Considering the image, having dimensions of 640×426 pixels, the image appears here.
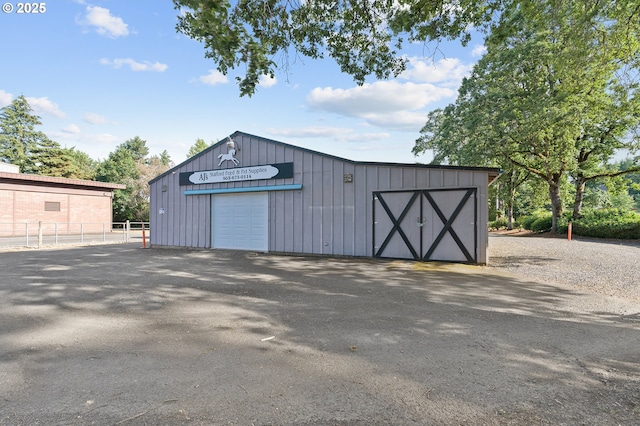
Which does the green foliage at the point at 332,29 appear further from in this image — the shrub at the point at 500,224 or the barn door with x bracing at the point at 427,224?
the shrub at the point at 500,224

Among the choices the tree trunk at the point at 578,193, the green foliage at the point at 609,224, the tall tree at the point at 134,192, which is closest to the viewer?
the green foliage at the point at 609,224

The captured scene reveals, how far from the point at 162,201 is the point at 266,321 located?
39.4 feet

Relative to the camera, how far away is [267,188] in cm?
1228

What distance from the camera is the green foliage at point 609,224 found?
1652cm

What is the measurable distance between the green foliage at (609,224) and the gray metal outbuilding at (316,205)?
10.5 metres

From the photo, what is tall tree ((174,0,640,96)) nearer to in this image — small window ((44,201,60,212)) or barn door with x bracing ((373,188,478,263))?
barn door with x bracing ((373,188,478,263))

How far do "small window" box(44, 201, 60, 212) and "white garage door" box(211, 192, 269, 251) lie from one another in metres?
19.7

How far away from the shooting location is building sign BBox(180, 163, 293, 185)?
12.1m

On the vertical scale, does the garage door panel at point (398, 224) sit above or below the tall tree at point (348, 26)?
below

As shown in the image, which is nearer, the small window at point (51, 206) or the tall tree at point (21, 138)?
the small window at point (51, 206)

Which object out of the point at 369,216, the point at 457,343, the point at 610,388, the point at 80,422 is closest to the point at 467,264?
the point at 369,216

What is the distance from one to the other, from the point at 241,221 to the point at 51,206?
2125cm

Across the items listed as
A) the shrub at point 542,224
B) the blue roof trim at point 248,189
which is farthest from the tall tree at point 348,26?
the shrub at point 542,224

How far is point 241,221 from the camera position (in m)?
13.0
